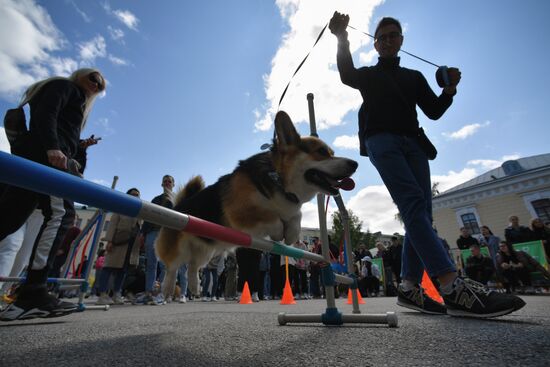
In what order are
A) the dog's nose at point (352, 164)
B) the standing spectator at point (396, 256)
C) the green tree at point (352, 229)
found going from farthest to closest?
the green tree at point (352, 229) → the standing spectator at point (396, 256) → the dog's nose at point (352, 164)

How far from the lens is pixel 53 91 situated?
229 centimetres

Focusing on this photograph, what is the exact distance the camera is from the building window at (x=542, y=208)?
19266 mm

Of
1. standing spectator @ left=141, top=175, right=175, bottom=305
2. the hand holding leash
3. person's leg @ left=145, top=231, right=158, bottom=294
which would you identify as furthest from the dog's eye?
person's leg @ left=145, top=231, right=158, bottom=294

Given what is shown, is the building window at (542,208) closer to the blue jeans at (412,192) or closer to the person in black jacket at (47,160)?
the blue jeans at (412,192)

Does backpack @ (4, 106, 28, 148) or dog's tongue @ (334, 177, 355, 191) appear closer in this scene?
backpack @ (4, 106, 28, 148)

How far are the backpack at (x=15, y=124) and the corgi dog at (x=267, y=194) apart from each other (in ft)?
4.93

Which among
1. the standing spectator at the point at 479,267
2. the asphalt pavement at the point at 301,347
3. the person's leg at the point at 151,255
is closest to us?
the asphalt pavement at the point at 301,347

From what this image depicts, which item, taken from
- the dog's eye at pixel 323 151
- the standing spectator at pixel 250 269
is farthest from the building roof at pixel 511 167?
the dog's eye at pixel 323 151

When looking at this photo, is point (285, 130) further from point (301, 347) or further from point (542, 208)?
point (542, 208)

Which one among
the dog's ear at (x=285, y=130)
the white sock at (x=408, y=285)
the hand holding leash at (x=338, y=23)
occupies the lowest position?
the white sock at (x=408, y=285)

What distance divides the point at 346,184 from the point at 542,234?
8479 millimetres

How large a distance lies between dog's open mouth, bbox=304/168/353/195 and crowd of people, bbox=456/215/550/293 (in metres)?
7.70

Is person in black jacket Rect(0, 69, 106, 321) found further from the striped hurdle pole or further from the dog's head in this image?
the dog's head

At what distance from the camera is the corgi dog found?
98.1 inches
